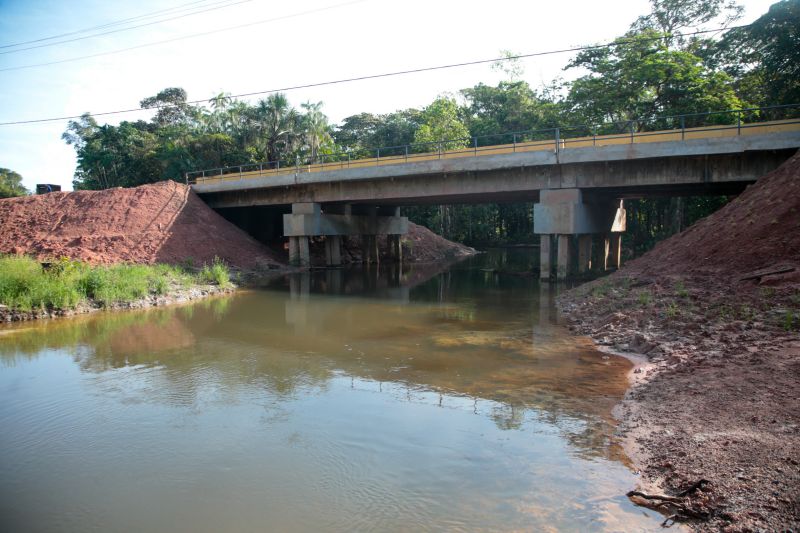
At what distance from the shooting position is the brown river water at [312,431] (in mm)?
5918

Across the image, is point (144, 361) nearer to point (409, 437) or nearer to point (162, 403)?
point (162, 403)

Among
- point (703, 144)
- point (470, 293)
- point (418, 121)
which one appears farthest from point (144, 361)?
point (418, 121)

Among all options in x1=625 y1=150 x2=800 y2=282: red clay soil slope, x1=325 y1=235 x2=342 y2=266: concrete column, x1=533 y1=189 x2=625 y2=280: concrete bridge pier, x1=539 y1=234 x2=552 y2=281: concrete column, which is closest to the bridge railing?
x1=533 y1=189 x2=625 y2=280: concrete bridge pier

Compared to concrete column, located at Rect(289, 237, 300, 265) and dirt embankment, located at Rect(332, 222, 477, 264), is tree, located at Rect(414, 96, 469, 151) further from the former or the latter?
concrete column, located at Rect(289, 237, 300, 265)

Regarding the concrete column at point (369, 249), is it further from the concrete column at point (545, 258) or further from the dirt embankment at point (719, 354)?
the dirt embankment at point (719, 354)

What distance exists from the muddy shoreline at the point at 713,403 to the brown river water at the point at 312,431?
0.43 m

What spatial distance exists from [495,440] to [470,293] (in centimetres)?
1802

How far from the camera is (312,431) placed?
8.23m

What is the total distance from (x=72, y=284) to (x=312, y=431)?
16193 mm

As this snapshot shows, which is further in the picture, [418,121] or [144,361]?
[418,121]

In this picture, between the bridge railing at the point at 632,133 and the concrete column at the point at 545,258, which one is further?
the concrete column at the point at 545,258

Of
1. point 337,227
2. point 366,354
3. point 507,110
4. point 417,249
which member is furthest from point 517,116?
point 366,354

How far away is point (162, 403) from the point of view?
982 centimetres

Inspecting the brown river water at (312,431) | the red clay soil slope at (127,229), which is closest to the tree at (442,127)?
the red clay soil slope at (127,229)
